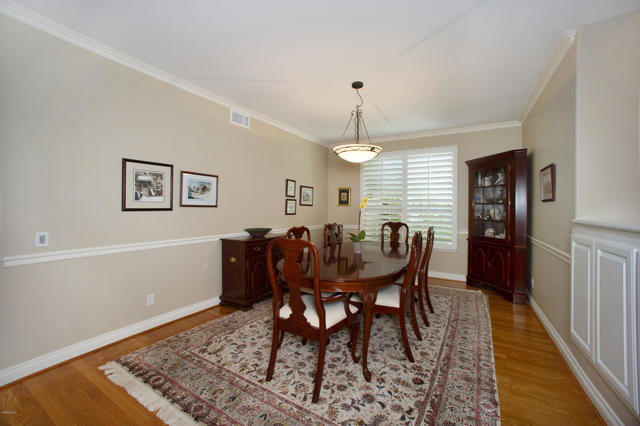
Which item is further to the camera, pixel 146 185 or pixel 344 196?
pixel 344 196

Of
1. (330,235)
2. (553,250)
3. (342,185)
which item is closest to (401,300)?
(330,235)

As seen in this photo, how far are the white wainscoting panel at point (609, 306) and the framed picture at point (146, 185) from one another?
11.8ft

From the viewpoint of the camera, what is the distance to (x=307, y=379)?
6.30 ft

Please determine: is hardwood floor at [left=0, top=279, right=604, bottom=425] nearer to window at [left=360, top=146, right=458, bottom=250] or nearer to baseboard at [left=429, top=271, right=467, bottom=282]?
baseboard at [left=429, top=271, right=467, bottom=282]

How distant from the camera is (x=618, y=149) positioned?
1851 mm

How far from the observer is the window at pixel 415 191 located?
472 centimetres

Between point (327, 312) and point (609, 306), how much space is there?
64.9 inches

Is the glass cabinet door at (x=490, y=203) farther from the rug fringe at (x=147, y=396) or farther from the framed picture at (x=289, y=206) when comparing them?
the rug fringe at (x=147, y=396)

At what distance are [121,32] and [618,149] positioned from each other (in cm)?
387

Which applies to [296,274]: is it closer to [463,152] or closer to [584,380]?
[584,380]

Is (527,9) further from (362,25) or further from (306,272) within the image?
(306,272)

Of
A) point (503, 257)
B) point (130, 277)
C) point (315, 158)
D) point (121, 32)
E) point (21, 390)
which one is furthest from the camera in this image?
point (315, 158)

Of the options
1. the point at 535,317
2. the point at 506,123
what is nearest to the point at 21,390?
the point at 535,317

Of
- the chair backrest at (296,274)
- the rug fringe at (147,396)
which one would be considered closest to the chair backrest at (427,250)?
the chair backrest at (296,274)
